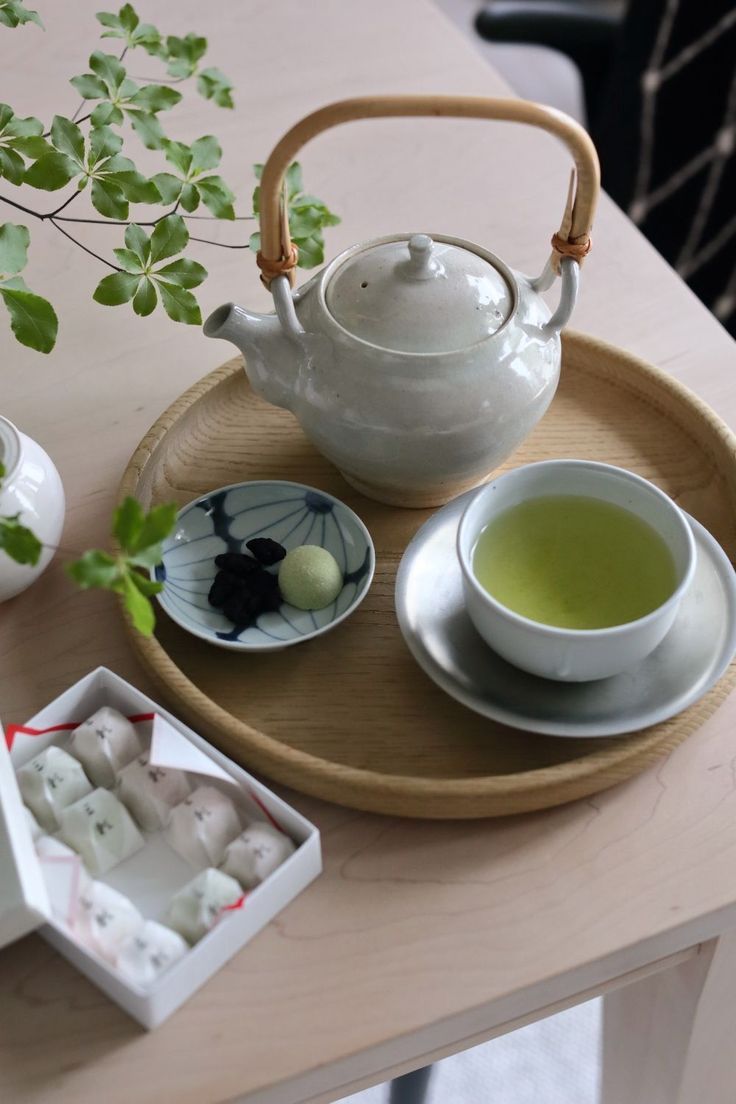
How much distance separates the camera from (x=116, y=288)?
28.8 inches

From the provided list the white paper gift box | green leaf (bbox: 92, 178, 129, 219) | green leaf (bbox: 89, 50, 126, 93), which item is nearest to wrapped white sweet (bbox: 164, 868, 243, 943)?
the white paper gift box

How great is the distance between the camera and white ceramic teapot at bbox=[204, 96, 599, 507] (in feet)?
2.37

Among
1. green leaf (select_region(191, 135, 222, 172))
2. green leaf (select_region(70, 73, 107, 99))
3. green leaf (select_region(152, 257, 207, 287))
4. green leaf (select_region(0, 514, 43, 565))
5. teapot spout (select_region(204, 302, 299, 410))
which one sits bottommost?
teapot spout (select_region(204, 302, 299, 410))

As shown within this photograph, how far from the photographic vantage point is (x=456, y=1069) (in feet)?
4.23

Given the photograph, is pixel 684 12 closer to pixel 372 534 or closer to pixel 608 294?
pixel 608 294

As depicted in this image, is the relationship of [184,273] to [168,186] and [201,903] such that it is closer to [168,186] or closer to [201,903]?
[168,186]

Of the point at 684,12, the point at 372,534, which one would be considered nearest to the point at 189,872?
the point at 372,534

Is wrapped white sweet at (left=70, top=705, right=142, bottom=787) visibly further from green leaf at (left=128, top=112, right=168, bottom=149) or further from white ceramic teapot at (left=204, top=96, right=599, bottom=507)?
green leaf at (left=128, top=112, right=168, bottom=149)

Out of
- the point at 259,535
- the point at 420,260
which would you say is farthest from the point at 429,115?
the point at 259,535

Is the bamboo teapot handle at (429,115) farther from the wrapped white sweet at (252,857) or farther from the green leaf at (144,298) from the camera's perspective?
the wrapped white sweet at (252,857)

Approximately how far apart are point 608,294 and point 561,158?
0.23 metres

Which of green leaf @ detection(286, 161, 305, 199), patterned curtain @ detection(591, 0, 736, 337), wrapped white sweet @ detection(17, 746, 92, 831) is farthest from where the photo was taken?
patterned curtain @ detection(591, 0, 736, 337)

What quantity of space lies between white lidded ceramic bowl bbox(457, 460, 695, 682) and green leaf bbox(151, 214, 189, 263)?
0.81ft

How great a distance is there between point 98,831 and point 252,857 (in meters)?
0.09
